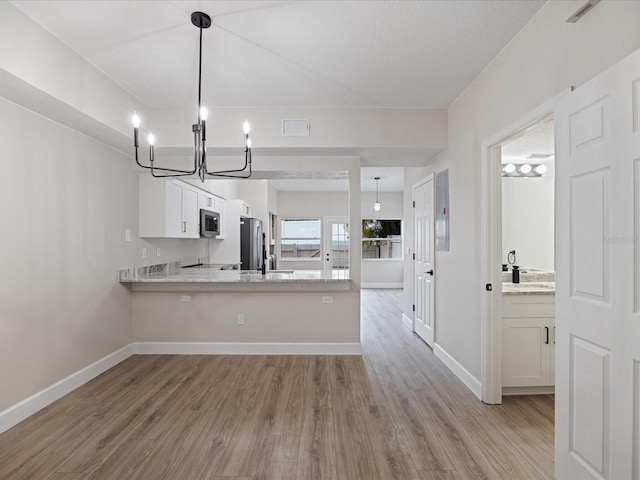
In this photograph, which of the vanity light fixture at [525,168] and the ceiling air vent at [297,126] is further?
the vanity light fixture at [525,168]

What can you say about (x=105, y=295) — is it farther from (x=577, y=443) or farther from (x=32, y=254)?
(x=577, y=443)

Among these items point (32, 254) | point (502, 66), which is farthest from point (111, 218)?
point (502, 66)

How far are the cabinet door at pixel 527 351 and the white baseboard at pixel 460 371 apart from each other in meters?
0.27

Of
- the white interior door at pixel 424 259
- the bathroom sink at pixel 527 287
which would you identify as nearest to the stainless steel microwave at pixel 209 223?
the white interior door at pixel 424 259

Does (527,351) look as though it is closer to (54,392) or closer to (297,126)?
(297,126)

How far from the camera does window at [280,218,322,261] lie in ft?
31.4

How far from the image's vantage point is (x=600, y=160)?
5.17ft

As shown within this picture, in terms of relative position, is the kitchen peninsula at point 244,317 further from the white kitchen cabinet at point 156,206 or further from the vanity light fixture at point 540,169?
the vanity light fixture at point 540,169

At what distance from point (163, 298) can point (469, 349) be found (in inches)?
135

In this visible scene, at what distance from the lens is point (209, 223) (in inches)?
212

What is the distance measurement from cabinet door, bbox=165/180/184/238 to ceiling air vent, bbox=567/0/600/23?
13.1ft

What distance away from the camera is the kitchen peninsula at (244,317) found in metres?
4.10

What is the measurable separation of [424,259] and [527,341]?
174cm

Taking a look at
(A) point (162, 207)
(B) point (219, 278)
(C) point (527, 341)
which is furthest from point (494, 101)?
(A) point (162, 207)
